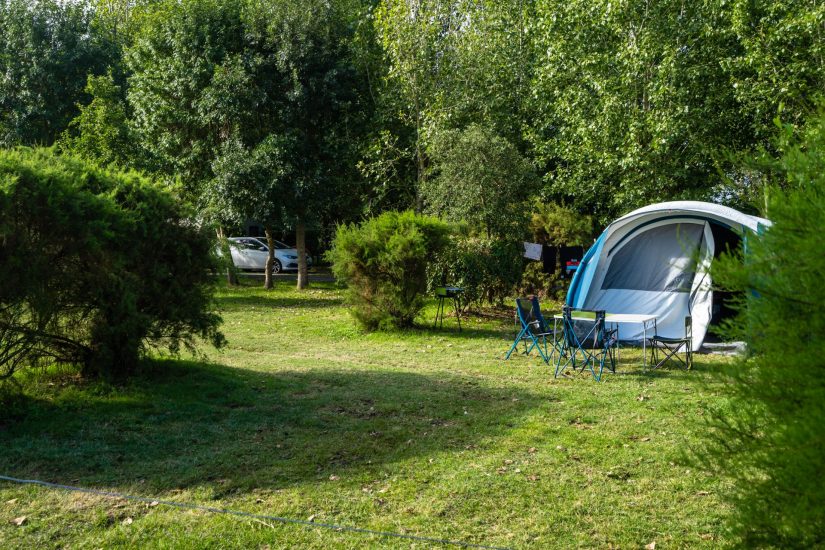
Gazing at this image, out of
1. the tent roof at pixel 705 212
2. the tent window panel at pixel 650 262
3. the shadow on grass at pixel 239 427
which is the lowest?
the shadow on grass at pixel 239 427

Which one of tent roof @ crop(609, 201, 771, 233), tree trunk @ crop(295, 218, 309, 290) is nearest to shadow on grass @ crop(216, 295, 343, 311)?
tree trunk @ crop(295, 218, 309, 290)

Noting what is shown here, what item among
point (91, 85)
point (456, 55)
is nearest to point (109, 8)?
point (91, 85)

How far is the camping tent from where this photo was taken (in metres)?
11.9

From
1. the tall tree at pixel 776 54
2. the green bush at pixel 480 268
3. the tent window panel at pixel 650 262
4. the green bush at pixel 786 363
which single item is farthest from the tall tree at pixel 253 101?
the green bush at pixel 786 363

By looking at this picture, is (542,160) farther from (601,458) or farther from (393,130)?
(601,458)

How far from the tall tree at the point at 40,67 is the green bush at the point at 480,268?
15.9m

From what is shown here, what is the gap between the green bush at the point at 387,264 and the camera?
12.9 metres

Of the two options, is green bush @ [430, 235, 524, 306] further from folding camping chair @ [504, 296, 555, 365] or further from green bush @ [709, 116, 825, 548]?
green bush @ [709, 116, 825, 548]

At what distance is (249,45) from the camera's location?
66.5 ft

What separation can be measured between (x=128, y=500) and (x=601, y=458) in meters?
3.50

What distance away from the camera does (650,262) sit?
1273 centimetres

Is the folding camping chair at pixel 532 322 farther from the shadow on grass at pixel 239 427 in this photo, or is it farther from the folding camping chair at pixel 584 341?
the shadow on grass at pixel 239 427

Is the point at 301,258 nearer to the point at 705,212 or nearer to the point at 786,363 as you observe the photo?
the point at 705,212

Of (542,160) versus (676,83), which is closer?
(676,83)
